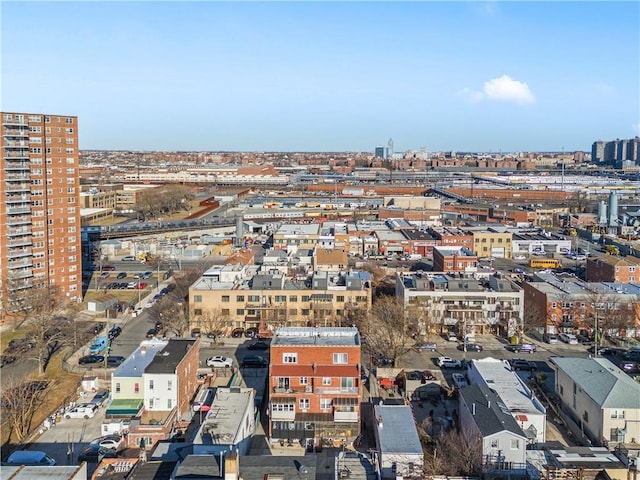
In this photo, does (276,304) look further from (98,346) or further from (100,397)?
(100,397)

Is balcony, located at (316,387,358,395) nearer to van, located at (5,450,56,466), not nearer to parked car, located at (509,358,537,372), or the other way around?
van, located at (5,450,56,466)

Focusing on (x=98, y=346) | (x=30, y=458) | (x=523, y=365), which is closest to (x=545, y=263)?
(x=523, y=365)

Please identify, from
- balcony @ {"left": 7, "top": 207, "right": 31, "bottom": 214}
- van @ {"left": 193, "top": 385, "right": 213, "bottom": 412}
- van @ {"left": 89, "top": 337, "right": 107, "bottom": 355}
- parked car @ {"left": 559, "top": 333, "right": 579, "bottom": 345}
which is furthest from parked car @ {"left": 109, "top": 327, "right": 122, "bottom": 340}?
parked car @ {"left": 559, "top": 333, "right": 579, "bottom": 345}

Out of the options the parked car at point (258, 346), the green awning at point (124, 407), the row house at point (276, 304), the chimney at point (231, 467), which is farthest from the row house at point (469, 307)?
the chimney at point (231, 467)

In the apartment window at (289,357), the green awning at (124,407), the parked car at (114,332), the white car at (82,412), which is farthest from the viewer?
the parked car at (114,332)

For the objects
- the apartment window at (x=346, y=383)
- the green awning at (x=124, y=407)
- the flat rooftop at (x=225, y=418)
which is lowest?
the green awning at (x=124, y=407)

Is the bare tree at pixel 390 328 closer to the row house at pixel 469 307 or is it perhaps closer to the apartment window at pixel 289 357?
the row house at pixel 469 307

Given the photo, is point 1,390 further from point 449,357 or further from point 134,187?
point 134,187
